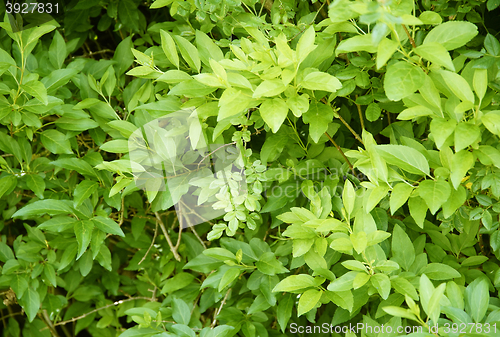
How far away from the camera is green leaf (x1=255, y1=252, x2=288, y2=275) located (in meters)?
1.16

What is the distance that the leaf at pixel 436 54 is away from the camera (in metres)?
0.69

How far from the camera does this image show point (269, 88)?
30.2 inches

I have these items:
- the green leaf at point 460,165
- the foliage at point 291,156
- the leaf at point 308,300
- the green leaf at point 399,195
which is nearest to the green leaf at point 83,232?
the foliage at point 291,156

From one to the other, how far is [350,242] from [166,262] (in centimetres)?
98

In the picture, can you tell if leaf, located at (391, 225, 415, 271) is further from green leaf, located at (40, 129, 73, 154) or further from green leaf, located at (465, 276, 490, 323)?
green leaf, located at (40, 129, 73, 154)

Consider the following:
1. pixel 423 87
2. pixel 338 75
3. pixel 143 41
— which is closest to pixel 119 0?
Result: pixel 143 41

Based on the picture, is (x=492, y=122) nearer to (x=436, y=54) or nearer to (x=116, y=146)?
(x=436, y=54)

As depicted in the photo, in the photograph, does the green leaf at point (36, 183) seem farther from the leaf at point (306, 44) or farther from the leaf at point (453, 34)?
the leaf at point (453, 34)

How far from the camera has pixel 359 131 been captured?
1.39 m

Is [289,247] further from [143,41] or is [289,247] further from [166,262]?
[143,41]

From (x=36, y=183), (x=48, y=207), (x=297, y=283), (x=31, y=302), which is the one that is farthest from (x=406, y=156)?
(x=31, y=302)

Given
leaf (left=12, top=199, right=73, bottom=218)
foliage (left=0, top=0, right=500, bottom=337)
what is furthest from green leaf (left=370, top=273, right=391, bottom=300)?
leaf (left=12, top=199, right=73, bottom=218)

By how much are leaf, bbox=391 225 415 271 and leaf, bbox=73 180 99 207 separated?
3.04 feet

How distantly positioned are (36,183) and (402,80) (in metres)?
1.19
